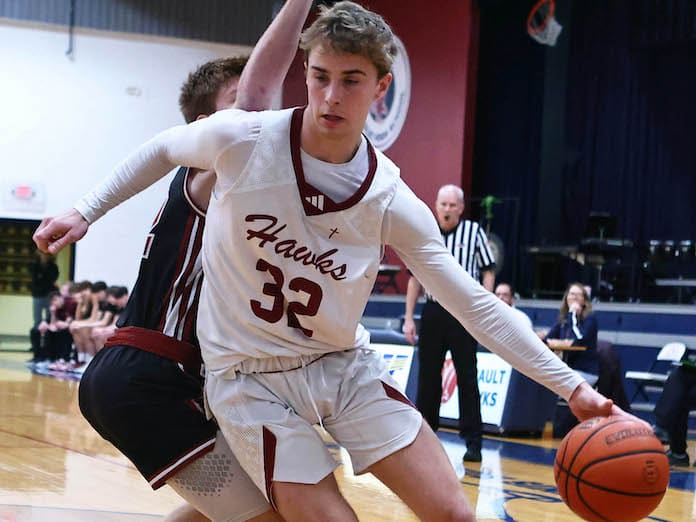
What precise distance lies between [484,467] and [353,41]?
15.4 feet

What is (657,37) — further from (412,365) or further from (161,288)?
(161,288)

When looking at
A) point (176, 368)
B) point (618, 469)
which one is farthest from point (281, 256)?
point (618, 469)

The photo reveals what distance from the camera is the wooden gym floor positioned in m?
4.88

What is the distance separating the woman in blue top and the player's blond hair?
6735 millimetres

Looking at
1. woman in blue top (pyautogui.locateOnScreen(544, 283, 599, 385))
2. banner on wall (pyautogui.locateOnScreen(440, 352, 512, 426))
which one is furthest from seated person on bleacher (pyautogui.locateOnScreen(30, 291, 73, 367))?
woman in blue top (pyautogui.locateOnScreen(544, 283, 599, 385))

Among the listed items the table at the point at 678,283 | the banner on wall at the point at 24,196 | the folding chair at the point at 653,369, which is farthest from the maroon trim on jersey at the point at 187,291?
the banner on wall at the point at 24,196

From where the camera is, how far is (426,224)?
8.66ft

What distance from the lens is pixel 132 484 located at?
561cm

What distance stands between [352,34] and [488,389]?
6679mm

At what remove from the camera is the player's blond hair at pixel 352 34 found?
2461 mm

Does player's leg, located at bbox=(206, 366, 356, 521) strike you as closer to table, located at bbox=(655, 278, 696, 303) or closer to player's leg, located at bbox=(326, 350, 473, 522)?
player's leg, located at bbox=(326, 350, 473, 522)

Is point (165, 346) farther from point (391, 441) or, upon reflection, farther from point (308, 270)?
point (391, 441)

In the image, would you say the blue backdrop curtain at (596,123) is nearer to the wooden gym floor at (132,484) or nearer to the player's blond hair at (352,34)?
the wooden gym floor at (132,484)

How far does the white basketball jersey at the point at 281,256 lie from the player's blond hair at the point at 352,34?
221 mm
